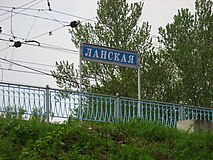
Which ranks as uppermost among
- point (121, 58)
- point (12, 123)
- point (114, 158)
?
point (121, 58)

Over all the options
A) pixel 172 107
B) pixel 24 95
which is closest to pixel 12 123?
pixel 24 95

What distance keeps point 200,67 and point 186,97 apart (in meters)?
1.59

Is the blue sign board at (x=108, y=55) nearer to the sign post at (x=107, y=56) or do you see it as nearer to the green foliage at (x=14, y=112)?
the sign post at (x=107, y=56)

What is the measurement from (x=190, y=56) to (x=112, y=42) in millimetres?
3707

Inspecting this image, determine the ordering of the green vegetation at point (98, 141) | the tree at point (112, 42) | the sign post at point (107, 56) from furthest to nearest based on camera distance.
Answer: the tree at point (112, 42) → the sign post at point (107, 56) → the green vegetation at point (98, 141)

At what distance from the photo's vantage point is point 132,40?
78.9ft

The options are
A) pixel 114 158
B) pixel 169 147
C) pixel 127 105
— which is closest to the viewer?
pixel 114 158

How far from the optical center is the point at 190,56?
24609 millimetres

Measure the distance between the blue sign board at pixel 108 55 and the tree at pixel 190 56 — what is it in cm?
916

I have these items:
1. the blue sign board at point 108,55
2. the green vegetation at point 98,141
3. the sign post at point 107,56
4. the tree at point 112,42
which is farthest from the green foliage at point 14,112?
the tree at point 112,42

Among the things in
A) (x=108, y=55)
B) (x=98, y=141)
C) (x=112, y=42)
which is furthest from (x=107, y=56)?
(x=112, y=42)

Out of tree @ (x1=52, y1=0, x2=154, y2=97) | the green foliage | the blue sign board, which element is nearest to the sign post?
the blue sign board

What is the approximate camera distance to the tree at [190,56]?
78.7ft

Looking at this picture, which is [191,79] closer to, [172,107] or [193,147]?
[172,107]
